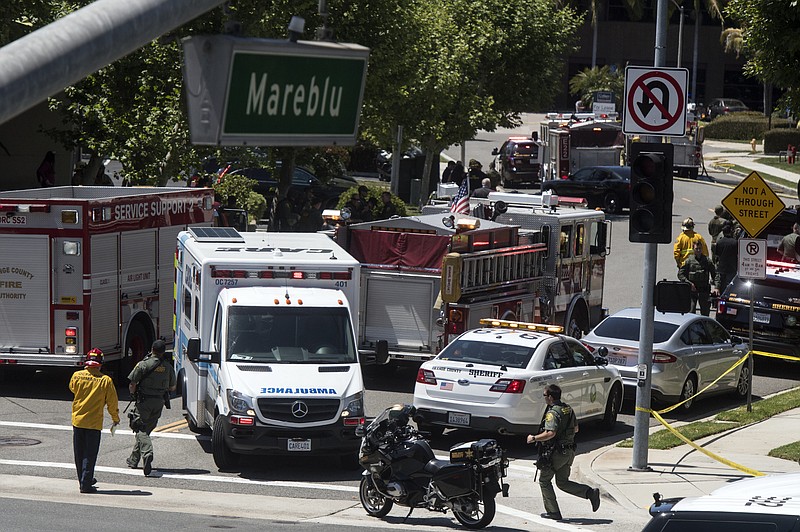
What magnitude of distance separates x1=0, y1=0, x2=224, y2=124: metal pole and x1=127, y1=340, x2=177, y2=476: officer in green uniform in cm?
1117

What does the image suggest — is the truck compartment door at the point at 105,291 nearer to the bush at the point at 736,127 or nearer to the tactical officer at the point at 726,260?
the tactical officer at the point at 726,260

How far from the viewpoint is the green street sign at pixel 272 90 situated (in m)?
5.48

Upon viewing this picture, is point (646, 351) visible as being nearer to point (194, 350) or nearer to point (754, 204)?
point (754, 204)

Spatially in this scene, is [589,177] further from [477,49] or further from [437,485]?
[437,485]

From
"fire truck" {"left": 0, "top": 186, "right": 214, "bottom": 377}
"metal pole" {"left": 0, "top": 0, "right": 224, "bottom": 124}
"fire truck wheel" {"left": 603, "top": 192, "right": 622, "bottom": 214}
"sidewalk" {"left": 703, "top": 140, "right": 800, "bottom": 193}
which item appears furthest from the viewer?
"sidewalk" {"left": 703, "top": 140, "right": 800, "bottom": 193}

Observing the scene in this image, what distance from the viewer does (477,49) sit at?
153ft

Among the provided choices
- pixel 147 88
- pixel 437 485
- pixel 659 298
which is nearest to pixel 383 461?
pixel 437 485

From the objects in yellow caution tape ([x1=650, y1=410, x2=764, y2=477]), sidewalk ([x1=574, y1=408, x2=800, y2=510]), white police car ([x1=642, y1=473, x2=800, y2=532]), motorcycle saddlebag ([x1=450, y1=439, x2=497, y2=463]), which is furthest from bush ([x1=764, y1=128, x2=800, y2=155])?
white police car ([x1=642, y1=473, x2=800, y2=532])

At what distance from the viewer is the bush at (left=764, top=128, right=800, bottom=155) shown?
73375mm

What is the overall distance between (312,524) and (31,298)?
26.5 feet

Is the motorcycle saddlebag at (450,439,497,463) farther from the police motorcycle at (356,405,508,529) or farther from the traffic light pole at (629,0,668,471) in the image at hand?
the traffic light pole at (629,0,668,471)

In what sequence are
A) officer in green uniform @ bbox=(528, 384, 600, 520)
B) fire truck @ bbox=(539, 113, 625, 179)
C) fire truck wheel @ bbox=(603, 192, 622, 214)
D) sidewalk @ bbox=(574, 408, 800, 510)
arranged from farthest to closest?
fire truck @ bbox=(539, 113, 625, 179) → fire truck wheel @ bbox=(603, 192, 622, 214) → sidewalk @ bbox=(574, 408, 800, 510) → officer in green uniform @ bbox=(528, 384, 600, 520)

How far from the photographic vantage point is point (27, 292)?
19.6 m

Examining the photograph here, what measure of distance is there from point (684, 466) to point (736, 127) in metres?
73.7
